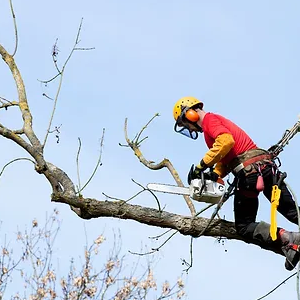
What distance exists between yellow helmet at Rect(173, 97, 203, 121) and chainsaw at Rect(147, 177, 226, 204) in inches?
23.7

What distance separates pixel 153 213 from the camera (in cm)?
533

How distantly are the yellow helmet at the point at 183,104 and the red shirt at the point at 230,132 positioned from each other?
8.0 inches

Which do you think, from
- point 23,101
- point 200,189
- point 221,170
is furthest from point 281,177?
point 23,101

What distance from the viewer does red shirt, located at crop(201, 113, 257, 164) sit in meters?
5.44

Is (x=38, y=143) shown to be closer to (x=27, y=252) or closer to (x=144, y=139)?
(x=144, y=139)

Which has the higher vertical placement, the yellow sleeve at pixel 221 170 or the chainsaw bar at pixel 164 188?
the yellow sleeve at pixel 221 170

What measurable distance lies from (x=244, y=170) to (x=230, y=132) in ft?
0.89

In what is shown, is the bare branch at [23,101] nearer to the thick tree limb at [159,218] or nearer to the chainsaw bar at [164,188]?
the thick tree limb at [159,218]

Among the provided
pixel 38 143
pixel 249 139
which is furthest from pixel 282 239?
pixel 38 143

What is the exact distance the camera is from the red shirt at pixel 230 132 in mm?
5443

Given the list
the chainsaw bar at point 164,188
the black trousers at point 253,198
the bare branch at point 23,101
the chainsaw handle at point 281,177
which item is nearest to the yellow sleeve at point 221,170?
the black trousers at point 253,198

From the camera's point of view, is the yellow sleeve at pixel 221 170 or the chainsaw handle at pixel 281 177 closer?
the chainsaw handle at pixel 281 177

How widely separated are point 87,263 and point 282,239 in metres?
7.36

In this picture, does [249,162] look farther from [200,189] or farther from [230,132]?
[200,189]
